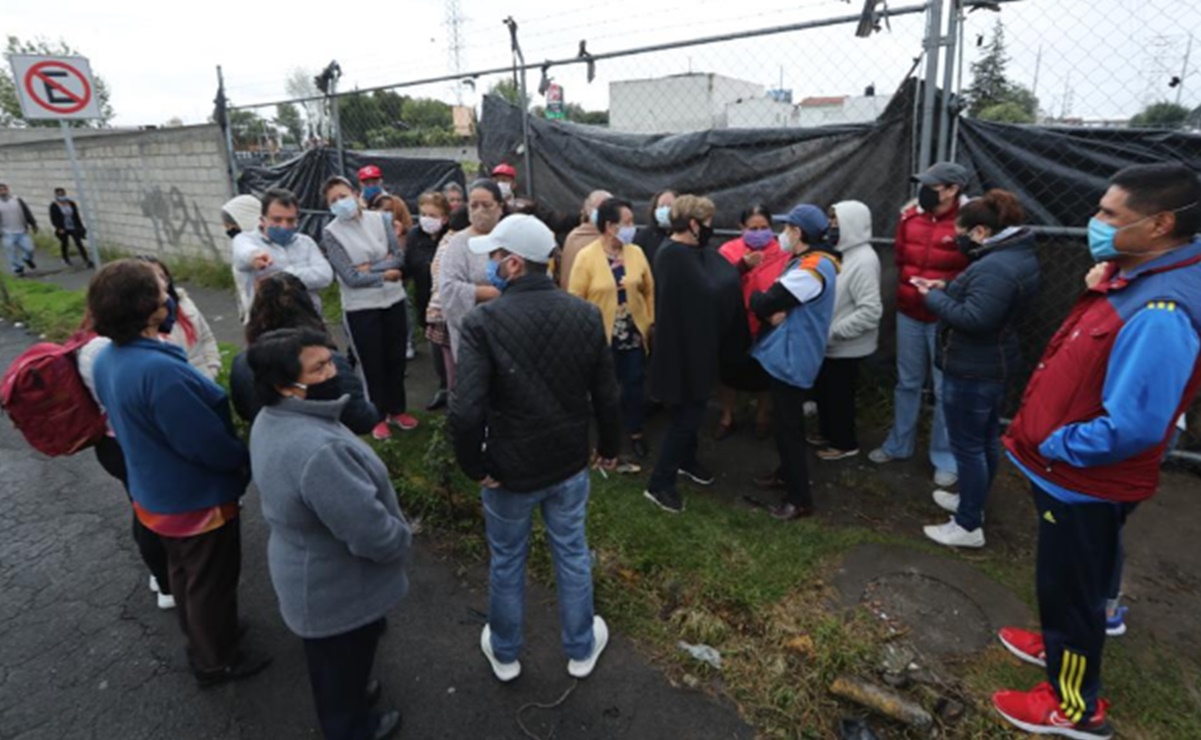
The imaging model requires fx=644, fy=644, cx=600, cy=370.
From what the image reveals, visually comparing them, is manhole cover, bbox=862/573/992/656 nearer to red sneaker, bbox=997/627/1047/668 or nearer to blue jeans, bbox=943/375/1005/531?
red sneaker, bbox=997/627/1047/668

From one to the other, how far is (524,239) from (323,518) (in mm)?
1139

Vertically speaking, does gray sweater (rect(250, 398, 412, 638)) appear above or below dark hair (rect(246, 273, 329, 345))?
below

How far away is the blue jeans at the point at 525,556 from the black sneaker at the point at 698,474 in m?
1.73

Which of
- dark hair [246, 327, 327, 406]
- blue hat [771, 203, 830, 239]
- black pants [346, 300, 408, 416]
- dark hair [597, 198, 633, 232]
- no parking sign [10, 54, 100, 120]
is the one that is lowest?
black pants [346, 300, 408, 416]

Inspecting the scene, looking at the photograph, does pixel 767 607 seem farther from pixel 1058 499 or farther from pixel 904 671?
pixel 1058 499

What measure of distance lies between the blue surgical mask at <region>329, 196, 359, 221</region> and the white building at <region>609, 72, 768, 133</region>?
2.69m

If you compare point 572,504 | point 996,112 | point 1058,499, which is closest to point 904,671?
point 1058,499

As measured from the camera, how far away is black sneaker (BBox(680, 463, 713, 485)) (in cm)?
422

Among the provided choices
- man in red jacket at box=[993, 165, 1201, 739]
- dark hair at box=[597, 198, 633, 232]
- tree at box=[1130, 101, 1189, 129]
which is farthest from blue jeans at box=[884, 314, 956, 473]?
dark hair at box=[597, 198, 633, 232]

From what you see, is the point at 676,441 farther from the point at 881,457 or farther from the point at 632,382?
the point at 881,457

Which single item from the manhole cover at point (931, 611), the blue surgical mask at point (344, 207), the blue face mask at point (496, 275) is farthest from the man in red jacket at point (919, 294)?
the blue surgical mask at point (344, 207)

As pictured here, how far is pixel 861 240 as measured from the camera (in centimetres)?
400

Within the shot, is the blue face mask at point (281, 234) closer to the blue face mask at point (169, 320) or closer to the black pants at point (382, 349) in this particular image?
the black pants at point (382, 349)

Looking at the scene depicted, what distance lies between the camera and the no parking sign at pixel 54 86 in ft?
20.2
